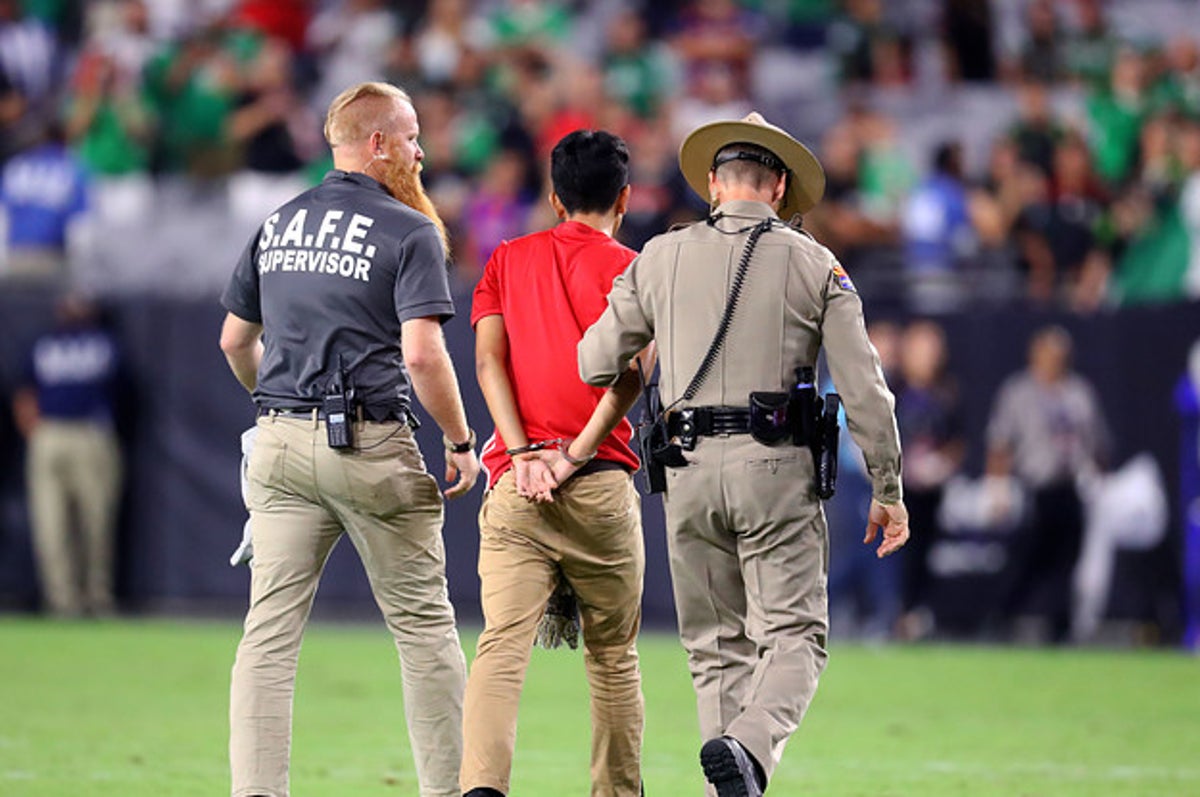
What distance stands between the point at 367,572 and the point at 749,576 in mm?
1267

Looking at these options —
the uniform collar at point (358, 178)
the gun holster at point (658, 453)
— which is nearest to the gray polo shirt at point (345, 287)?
the uniform collar at point (358, 178)

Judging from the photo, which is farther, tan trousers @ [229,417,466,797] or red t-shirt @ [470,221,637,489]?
red t-shirt @ [470,221,637,489]

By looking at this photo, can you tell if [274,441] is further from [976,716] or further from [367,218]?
[976,716]

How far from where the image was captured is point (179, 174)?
18594 mm

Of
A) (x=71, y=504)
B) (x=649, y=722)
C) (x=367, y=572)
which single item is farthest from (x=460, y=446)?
(x=71, y=504)

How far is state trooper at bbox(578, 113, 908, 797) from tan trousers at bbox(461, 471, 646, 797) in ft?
0.95

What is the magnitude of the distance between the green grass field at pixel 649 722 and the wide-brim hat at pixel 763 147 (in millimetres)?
2659

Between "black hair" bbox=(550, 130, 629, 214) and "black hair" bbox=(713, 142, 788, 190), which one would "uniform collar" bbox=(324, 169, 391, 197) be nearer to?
"black hair" bbox=(550, 130, 629, 214)

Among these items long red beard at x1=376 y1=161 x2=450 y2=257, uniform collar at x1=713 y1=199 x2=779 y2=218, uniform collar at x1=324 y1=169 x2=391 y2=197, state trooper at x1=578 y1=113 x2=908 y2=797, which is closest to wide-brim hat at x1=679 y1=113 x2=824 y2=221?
state trooper at x1=578 y1=113 x2=908 y2=797

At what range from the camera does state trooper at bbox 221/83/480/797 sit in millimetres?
6680

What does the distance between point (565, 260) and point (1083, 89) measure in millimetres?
13623

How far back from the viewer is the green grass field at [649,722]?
8688 millimetres

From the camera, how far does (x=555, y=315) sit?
276 inches

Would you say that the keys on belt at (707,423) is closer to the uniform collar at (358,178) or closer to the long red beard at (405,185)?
the long red beard at (405,185)
